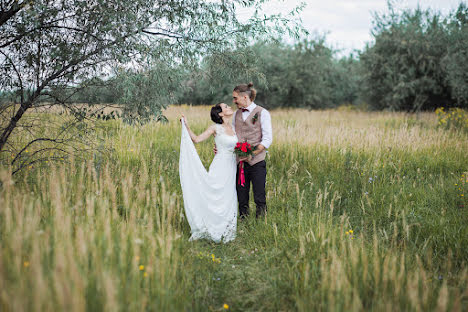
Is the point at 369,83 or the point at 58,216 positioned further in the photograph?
the point at 369,83

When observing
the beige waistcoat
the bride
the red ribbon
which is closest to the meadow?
the bride

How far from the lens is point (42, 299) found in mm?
1691

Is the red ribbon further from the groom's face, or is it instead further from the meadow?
the groom's face

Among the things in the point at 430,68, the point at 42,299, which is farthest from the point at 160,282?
the point at 430,68

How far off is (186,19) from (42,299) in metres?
4.47

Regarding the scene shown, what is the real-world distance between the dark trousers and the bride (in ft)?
0.73

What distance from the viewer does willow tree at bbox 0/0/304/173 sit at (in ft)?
14.0

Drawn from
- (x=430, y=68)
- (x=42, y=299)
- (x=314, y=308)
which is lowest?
(x=314, y=308)

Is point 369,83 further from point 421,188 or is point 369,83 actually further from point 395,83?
point 421,188

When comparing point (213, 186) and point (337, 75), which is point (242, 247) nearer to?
point (213, 186)

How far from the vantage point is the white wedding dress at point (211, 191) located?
436 centimetres

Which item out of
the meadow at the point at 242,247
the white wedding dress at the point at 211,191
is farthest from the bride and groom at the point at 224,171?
the meadow at the point at 242,247

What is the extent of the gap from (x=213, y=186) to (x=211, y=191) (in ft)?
0.26

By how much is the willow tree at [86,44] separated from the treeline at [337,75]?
164mm
